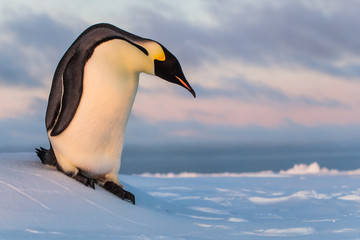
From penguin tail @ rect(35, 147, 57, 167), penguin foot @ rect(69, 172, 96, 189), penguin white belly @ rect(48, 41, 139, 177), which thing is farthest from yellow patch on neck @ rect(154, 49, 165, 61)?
penguin tail @ rect(35, 147, 57, 167)

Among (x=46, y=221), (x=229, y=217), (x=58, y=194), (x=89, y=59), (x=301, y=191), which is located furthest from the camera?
(x=301, y=191)

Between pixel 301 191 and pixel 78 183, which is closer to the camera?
pixel 78 183

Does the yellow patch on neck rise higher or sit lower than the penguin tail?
higher

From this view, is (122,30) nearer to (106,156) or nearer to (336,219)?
(106,156)

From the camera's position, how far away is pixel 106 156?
4.11 metres

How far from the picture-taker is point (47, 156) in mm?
4504

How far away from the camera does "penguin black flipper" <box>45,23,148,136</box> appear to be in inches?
152

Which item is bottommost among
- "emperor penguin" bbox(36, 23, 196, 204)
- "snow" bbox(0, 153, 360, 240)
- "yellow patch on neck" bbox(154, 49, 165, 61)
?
"snow" bbox(0, 153, 360, 240)

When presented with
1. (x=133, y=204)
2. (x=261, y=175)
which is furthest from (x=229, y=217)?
(x=261, y=175)

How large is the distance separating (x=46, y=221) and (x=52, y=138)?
1.13 metres

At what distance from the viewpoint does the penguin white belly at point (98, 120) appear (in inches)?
152

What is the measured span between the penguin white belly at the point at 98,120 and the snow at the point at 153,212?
20 centimetres

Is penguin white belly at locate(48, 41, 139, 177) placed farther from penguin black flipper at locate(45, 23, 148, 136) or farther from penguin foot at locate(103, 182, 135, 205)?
penguin foot at locate(103, 182, 135, 205)

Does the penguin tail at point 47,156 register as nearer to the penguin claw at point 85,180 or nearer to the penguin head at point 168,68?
the penguin claw at point 85,180
